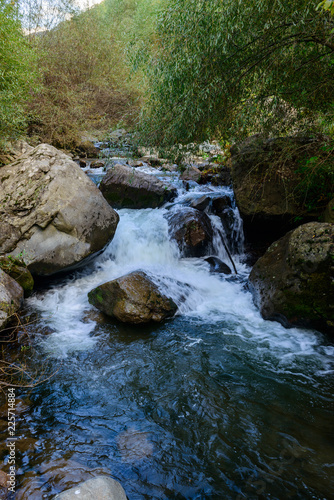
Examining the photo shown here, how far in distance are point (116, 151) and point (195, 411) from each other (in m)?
5.72

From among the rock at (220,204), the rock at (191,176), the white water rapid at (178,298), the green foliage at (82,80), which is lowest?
the white water rapid at (178,298)

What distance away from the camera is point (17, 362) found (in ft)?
15.0

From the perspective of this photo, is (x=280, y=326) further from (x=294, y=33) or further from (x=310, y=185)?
(x=294, y=33)

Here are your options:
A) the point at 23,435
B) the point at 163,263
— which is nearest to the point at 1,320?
the point at 23,435

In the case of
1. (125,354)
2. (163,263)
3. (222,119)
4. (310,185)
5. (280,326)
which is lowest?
(125,354)

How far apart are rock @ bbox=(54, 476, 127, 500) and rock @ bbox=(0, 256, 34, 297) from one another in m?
4.19

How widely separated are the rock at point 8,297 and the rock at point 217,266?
4532 millimetres

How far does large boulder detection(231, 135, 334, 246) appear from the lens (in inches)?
279

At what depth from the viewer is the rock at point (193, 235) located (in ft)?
27.7

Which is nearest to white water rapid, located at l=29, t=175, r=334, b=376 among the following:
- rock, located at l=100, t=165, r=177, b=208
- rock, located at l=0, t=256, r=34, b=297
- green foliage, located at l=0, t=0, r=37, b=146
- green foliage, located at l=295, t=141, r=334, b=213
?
rock, located at l=100, t=165, r=177, b=208

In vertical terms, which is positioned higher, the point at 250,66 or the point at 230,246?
the point at 250,66

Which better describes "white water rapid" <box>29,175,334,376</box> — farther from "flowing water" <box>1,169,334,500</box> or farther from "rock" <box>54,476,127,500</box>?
"rock" <box>54,476,127,500</box>

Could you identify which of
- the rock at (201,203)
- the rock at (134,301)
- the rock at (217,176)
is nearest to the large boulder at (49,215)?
the rock at (134,301)

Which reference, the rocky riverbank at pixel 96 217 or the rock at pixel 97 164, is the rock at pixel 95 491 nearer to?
the rocky riverbank at pixel 96 217
